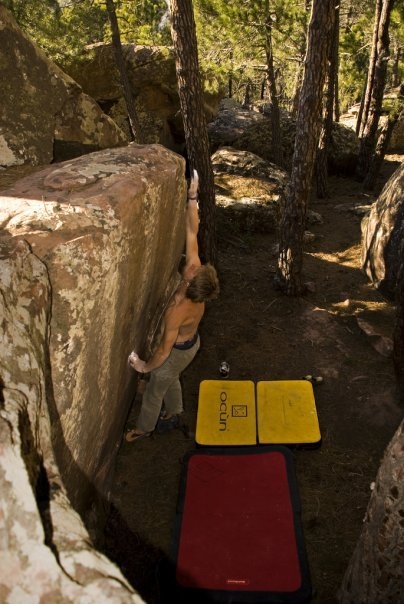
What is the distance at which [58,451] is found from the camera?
2.89 metres

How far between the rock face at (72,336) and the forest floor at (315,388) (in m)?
0.58

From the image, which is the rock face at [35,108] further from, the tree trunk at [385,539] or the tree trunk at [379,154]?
the tree trunk at [379,154]

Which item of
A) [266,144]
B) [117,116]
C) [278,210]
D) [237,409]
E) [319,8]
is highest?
[319,8]

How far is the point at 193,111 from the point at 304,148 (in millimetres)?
1869

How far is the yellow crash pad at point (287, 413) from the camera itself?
4875 mm

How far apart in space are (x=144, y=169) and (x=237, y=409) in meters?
2.99

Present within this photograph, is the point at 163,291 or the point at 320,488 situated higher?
the point at 163,291

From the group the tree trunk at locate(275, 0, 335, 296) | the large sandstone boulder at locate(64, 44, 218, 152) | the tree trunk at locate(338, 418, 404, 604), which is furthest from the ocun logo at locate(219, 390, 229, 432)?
the large sandstone boulder at locate(64, 44, 218, 152)

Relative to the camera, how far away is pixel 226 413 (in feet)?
17.1

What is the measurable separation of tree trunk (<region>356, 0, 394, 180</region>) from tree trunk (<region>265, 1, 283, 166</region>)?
2.75m

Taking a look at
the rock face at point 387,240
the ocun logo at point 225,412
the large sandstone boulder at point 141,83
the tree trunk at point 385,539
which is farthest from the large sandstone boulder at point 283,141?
the tree trunk at point 385,539

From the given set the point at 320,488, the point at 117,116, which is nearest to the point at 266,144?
the point at 117,116

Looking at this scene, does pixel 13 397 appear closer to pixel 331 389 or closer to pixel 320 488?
pixel 320 488

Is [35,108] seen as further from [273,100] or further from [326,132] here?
[326,132]
